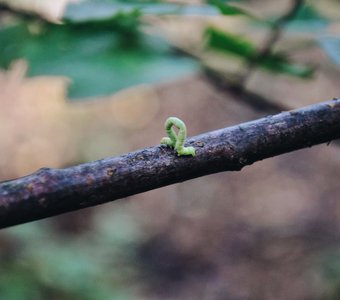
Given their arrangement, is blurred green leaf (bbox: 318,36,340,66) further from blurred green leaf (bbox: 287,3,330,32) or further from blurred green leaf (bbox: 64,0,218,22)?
blurred green leaf (bbox: 64,0,218,22)

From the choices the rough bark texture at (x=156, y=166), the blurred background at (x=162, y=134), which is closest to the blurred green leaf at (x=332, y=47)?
the blurred background at (x=162, y=134)

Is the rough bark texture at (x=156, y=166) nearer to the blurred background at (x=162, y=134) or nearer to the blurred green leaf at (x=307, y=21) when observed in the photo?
the blurred background at (x=162, y=134)

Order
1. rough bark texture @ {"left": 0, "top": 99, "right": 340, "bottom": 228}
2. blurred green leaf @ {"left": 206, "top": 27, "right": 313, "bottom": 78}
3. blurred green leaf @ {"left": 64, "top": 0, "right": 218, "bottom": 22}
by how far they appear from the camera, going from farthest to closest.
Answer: blurred green leaf @ {"left": 206, "top": 27, "right": 313, "bottom": 78} → blurred green leaf @ {"left": 64, "top": 0, "right": 218, "bottom": 22} → rough bark texture @ {"left": 0, "top": 99, "right": 340, "bottom": 228}

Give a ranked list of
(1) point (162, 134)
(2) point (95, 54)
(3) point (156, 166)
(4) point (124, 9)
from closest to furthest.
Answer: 1. (3) point (156, 166)
2. (4) point (124, 9)
3. (2) point (95, 54)
4. (1) point (162, 134)

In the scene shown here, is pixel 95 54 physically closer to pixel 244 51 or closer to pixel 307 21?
pixel 244 51

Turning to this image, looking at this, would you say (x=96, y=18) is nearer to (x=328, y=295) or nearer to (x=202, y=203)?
(x=328, y=295)

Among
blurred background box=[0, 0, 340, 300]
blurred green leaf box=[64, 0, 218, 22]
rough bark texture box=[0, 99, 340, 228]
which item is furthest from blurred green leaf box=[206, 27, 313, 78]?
rough bark texture box=[0, 99, 340, 228]

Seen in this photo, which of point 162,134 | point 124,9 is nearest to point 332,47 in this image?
point 124,9
